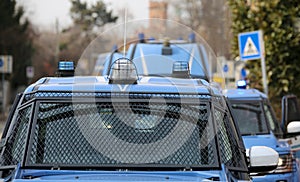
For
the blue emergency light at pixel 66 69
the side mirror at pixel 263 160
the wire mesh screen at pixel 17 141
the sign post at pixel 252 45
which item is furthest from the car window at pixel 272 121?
the sign post at pixel 252 45

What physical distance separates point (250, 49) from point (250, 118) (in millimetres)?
7226

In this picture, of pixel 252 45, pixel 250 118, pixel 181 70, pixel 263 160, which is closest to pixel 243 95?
pixel 250 118

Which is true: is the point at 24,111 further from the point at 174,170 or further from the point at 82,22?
the point at 82,22

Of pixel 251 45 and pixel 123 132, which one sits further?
pixel 251 45

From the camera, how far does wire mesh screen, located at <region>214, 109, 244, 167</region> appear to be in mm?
4902

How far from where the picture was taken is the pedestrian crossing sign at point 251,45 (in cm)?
1711

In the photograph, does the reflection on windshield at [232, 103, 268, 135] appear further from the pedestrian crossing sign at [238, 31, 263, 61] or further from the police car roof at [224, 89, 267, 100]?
the pedestrian crossing sign at [238, 31, 263, 61]

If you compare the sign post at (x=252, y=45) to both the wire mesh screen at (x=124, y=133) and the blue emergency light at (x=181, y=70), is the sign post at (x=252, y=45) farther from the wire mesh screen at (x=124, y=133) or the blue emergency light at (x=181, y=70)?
the wire mesh screen at (x=124, y=133)

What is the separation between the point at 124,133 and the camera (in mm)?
4961

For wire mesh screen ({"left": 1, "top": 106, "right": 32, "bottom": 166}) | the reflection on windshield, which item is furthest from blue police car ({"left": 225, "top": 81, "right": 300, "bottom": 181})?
wire mesh screen ({"left": 1, "top": 106, "right": 32, "bottom": 166})

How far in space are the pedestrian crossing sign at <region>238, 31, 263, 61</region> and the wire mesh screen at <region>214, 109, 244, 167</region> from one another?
1199 cm

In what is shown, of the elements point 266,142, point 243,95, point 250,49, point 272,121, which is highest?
point 250,49

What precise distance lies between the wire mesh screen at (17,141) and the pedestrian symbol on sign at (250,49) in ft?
41.3

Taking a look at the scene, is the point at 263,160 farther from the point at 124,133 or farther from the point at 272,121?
the point at 272,121
